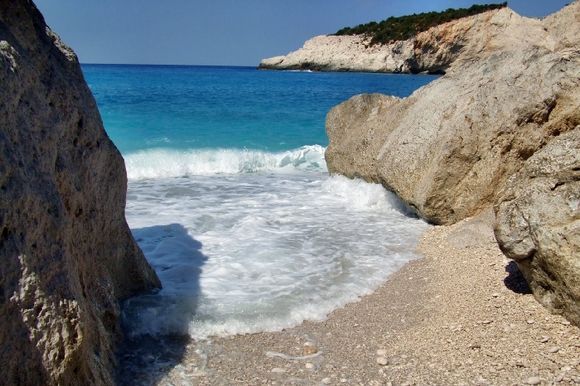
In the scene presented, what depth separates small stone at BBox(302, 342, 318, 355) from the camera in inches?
162

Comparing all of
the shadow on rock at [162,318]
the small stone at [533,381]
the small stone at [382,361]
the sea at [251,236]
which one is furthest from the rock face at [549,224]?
the shadow on rock at [162,318]

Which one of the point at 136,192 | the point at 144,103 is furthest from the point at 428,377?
the point at 144,103

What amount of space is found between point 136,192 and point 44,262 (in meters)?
7.26

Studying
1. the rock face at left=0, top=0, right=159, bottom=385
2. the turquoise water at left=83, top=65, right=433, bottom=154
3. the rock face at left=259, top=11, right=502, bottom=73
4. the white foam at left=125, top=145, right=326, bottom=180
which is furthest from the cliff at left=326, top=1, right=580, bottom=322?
the rock face at left=259, top=11, right=502, bottom=73

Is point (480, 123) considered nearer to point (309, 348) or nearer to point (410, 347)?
point (410, 347)

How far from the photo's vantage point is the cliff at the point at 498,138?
4.34 meters

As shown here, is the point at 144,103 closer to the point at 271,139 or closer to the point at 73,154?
the point at 271,139

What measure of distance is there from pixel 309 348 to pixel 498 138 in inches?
152

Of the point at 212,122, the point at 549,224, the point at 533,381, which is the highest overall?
the point at 549,224

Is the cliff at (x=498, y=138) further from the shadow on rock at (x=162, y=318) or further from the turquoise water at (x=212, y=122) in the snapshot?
the turquoise water at (x=212, y=122)

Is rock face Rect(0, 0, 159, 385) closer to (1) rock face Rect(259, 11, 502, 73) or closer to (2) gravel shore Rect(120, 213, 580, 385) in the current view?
(2) gravel shore Rect(120, 213, 580, 385)

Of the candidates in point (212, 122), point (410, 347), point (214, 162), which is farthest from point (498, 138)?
point (212, 122)

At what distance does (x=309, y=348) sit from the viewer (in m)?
4.17

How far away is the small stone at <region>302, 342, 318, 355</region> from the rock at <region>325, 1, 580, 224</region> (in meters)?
3.40
